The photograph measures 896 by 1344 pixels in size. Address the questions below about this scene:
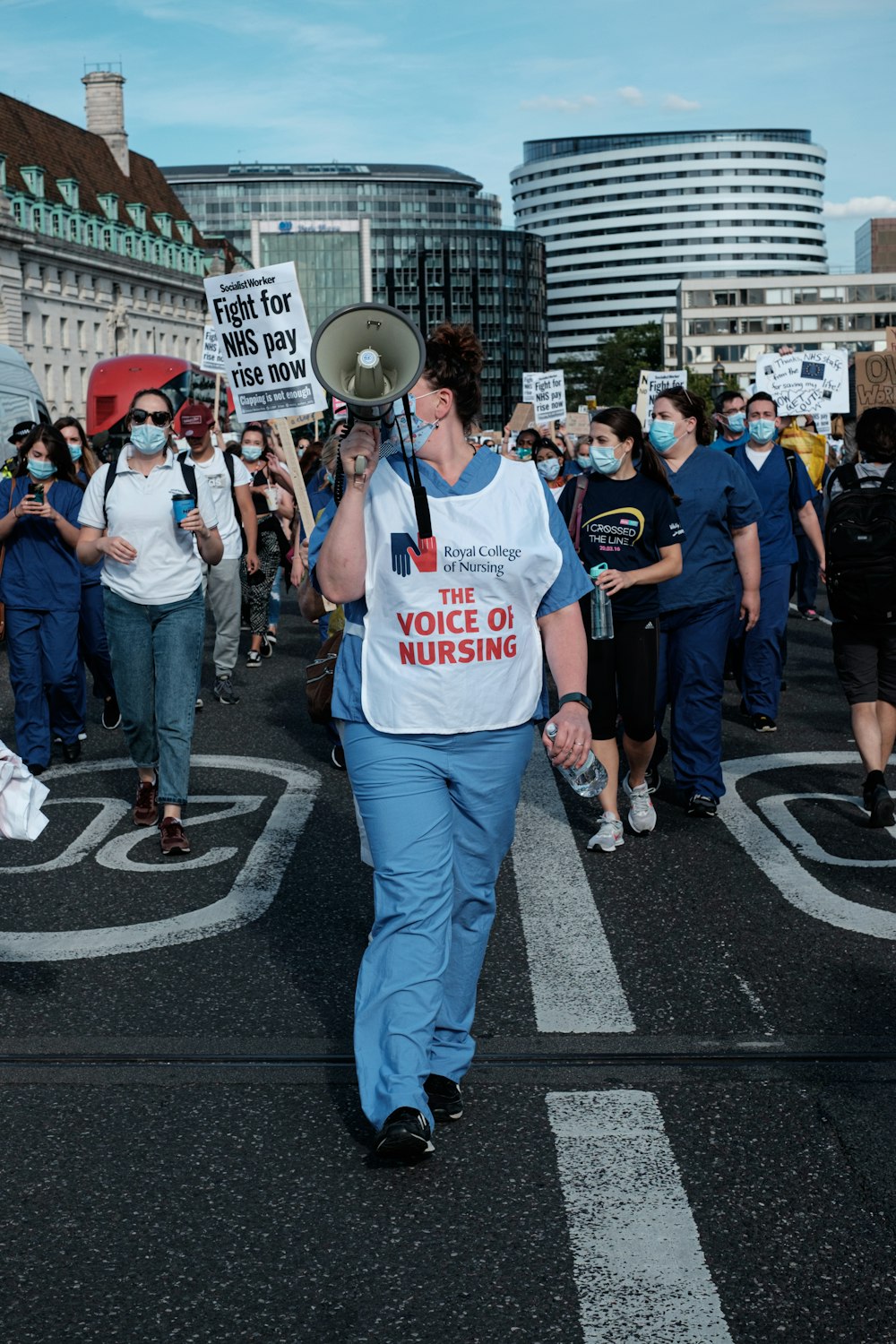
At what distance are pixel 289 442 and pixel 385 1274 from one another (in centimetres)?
769

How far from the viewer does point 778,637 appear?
34.5 feet

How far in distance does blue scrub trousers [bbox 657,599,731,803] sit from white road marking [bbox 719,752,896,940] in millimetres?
222

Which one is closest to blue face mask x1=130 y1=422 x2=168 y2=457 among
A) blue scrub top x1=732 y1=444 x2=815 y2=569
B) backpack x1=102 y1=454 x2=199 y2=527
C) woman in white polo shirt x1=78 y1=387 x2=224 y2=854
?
woman in white polo shirt x1=78 y1=387 x2=224 y2=854

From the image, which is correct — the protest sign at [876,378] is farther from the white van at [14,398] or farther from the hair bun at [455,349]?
the hair bun at [455,349]

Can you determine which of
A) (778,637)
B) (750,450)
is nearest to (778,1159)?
(778,637)

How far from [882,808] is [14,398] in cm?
1109

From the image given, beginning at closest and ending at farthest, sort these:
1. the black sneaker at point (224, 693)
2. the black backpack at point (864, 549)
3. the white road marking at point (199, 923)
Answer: the white road marking at point (199, 923) → the black backpack at point (864, 549) → the black sneaker at point (224, 693)

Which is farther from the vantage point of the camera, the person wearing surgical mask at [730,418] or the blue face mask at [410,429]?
the person wearing surgical mask at [730,418]

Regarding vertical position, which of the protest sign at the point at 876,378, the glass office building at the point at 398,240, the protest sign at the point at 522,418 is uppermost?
the glass office building at the point at 398,240

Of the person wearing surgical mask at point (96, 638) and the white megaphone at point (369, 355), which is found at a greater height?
the white megaphone at point (369, 355)

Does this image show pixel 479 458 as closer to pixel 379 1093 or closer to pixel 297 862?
pixel 379 1093

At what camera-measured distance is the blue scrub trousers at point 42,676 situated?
9.41 metres

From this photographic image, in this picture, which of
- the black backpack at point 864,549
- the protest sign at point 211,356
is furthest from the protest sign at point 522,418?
the black backpack at point 864,549

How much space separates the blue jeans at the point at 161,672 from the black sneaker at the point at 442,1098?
335 centimetres
